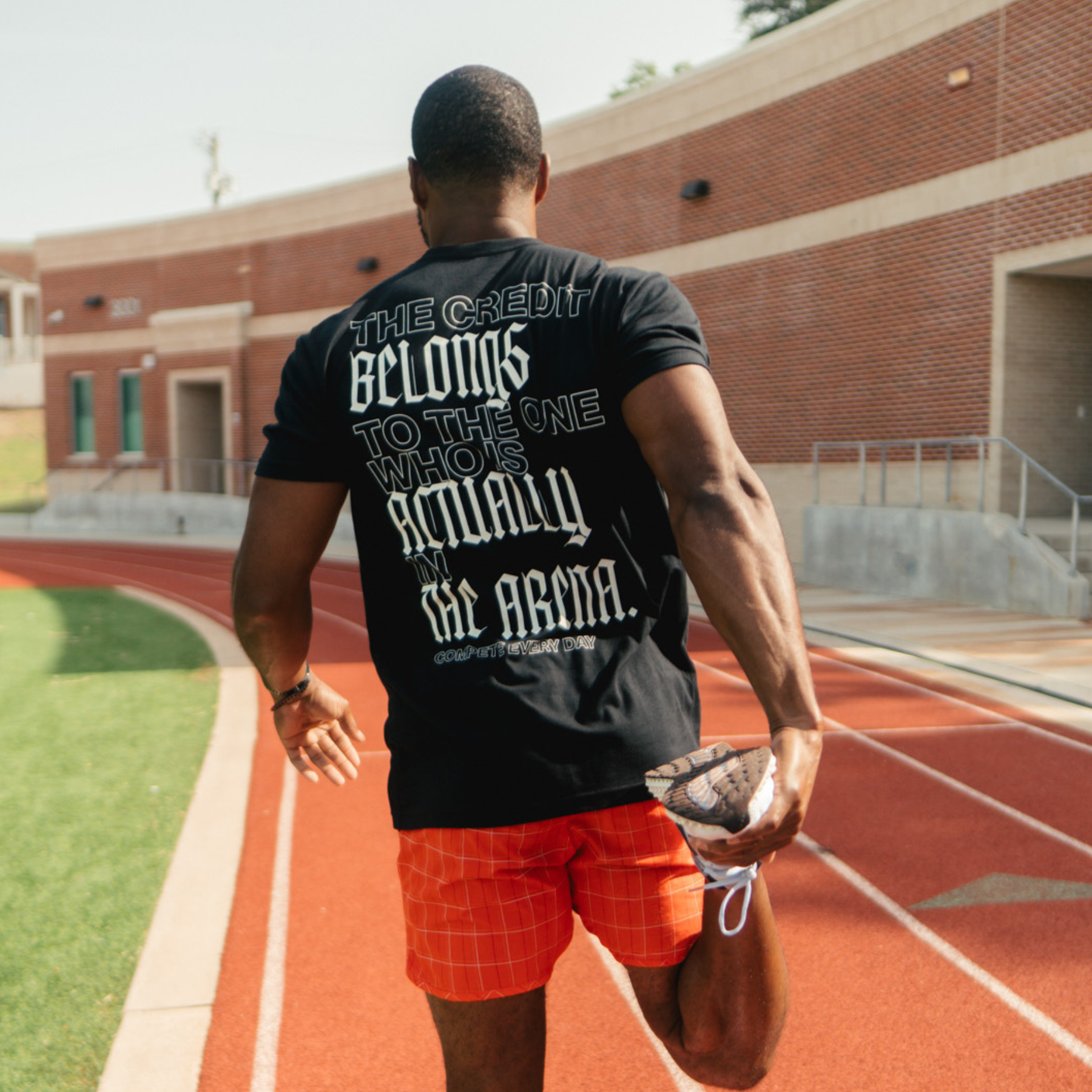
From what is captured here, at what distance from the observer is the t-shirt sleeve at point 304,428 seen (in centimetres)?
190

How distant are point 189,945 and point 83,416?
32.7 metres

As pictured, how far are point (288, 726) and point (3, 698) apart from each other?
22.4ft

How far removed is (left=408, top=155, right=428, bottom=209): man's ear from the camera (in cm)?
196

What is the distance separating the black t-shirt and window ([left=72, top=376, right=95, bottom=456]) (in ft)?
112

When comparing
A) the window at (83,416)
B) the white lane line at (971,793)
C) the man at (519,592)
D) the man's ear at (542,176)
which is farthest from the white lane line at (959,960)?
the window at (83,416)

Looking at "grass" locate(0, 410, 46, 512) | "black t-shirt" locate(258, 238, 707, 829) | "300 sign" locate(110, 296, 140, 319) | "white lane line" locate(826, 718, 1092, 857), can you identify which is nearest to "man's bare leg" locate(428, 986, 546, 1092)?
"black t-shirt" locate(258, 238, 707, 829)

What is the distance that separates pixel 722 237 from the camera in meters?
18.7

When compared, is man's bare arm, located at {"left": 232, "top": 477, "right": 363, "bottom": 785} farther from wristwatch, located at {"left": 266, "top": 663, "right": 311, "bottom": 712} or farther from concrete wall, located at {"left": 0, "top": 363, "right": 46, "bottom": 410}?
concrete wall, located at {"left": 0, "top": 363, "right": 46, "bottom": 410}

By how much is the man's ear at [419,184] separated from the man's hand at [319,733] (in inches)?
38.4

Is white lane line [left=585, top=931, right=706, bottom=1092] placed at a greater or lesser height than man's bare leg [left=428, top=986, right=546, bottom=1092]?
lesser

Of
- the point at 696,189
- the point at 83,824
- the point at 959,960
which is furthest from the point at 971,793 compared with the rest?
the point at 696,189

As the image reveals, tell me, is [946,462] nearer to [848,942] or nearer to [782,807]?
[848,942]

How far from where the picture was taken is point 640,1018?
3531 millimetres

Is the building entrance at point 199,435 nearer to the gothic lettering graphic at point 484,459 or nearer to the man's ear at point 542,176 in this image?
the man's ear at point 542,176
